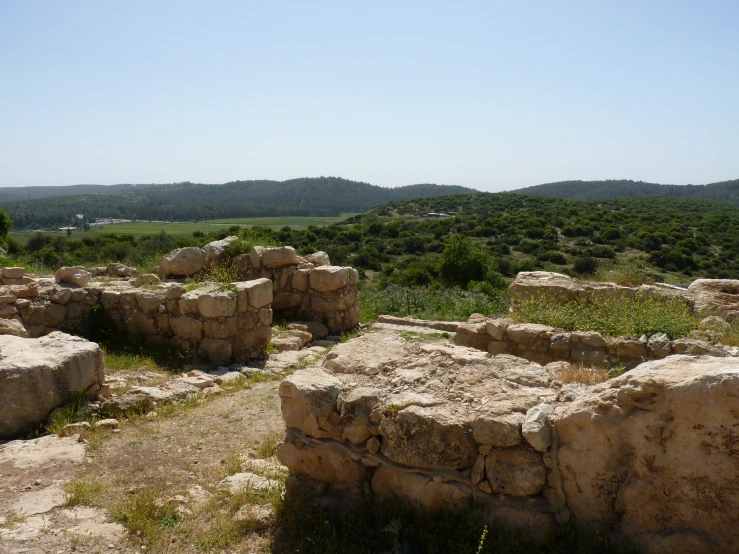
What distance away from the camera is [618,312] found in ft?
25.7

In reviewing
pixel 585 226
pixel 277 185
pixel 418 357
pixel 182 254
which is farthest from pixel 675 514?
pixel 277 185

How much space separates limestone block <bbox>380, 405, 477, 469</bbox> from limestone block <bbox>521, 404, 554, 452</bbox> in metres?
0.38

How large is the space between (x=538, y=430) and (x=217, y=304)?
18.9 ft

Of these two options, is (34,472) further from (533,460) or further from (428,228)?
(428,228)

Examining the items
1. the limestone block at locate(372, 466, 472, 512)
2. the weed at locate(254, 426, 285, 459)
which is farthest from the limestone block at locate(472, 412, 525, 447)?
the weed at locate(254, 426, 285, 459)

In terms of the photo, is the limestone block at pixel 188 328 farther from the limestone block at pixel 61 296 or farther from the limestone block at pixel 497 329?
the limestone block at pixel 497 329

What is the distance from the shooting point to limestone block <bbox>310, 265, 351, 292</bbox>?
1057 centimetres

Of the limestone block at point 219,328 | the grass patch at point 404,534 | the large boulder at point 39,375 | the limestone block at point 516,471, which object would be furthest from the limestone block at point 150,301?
the limestone block at point 516,471

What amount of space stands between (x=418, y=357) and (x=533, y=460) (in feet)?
4.98

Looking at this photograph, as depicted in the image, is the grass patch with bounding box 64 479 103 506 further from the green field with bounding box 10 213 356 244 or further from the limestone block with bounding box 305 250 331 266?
the green field with bounding box 10 213 356 244

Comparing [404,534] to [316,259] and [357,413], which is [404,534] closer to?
[357,413]

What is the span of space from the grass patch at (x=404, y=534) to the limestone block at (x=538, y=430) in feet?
1.60

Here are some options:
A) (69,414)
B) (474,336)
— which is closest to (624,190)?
(474,336)

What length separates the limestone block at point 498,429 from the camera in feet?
11.5
